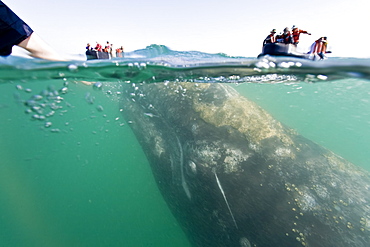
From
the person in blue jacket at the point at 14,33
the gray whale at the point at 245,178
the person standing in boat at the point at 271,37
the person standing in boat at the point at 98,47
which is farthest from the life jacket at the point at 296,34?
the person standing in boat at the point at 98,47

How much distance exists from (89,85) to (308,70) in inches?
328

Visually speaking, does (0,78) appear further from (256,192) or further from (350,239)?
(350,239)

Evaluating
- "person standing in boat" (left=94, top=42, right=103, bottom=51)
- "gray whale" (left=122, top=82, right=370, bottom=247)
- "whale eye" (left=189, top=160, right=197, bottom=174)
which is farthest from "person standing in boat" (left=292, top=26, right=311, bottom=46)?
"person standing in boat" (left=94, top=42, right=103, bottom=51)

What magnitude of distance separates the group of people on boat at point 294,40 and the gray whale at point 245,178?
117 inches

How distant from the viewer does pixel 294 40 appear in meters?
5.00

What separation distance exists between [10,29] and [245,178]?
6521mm

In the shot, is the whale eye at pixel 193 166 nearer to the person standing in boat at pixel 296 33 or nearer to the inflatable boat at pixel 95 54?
the person standing in boat at pixel 296 33

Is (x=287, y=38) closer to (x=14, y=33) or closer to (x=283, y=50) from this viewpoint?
(x=283, y=50)

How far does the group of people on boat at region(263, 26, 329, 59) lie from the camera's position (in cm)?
492

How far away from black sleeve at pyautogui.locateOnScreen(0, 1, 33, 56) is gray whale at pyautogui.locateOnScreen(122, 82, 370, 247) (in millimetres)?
5418

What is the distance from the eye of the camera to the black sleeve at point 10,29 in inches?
109

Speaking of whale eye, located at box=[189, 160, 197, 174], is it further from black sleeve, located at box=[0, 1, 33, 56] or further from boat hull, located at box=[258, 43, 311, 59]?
black sleeve, located at box=[0, 1, 33, 56]

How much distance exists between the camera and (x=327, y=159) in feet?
20.2

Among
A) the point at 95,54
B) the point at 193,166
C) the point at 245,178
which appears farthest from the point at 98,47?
the point at 245,178
